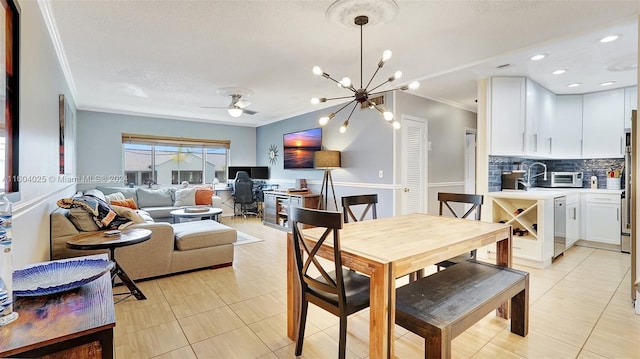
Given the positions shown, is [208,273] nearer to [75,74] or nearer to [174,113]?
[75,74]

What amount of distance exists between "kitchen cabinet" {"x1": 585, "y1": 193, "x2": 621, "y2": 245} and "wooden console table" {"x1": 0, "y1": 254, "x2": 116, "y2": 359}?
5695 mm

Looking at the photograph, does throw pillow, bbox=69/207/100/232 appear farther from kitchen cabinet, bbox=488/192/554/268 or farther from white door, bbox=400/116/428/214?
kitchen cabinet, bbox=488/192/554/268

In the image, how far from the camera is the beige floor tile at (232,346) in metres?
1.93

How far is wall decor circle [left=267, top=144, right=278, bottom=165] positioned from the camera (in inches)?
287

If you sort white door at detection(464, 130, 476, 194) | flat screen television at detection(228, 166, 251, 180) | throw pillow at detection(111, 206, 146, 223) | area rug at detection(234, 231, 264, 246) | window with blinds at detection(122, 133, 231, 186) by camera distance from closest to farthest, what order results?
throw pillow at detection(111, 206, 146, 223) → area rug at detection(234, 231, 264, 246) → white door at detection(464, 130, 476, 194) → window with blinds at detection(122, 133, 231, 186) → flat screen television at detection(228, 166, 251, 180)

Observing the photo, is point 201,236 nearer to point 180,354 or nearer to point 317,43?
point 180,354

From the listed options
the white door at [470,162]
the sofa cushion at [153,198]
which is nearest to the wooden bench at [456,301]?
the white door at [470,162]

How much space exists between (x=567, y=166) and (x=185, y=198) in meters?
7.01

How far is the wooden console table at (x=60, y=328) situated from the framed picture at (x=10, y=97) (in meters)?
0.66


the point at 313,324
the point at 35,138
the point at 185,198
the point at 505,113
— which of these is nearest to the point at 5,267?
the point at 35,138

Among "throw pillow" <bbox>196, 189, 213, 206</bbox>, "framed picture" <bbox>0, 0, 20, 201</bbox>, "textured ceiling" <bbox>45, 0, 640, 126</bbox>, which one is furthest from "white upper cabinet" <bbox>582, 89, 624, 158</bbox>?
"throw pillow" <bbox>196, 189, 213, 206</bbox>

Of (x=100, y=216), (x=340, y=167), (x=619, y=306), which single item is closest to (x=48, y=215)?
(x=100, y=216)

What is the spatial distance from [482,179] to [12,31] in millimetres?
4404

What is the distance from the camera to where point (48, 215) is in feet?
8.46
